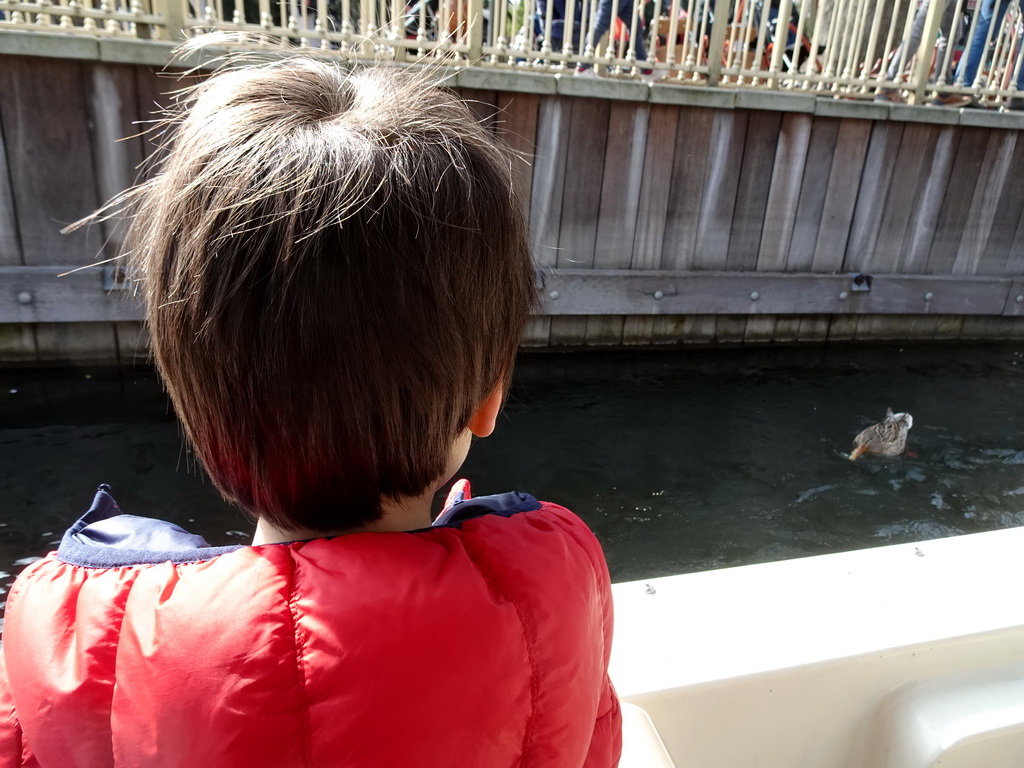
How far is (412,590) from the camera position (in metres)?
0.58

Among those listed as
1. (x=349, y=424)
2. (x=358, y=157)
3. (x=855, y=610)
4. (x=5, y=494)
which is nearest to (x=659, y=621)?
(x=855, y=610)

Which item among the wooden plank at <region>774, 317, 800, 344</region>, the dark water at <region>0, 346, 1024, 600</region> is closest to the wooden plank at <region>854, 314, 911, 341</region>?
the wooden plank at <region>774, 317, 800, 344</region>

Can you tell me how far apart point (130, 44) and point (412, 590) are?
13.8ft

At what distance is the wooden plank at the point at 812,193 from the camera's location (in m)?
5.22

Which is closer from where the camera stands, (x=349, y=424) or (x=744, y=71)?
(x=349, y=424)

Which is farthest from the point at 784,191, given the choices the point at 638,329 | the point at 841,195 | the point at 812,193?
the point at 638,329

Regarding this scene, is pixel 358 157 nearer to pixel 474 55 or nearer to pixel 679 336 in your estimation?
pixel 474 55

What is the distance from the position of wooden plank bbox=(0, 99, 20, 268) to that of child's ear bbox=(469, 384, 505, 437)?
4168 mm

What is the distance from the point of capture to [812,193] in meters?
5.35

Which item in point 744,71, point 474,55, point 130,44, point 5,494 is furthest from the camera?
point 744,71

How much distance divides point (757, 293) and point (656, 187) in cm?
106

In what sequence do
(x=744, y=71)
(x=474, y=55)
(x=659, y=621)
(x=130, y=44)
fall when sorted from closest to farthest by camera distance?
(x=659, y=621), (x=130, y=44), (x=474, y=55), (x=744, y=71)

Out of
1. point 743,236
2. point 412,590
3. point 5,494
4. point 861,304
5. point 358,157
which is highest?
point 358,157

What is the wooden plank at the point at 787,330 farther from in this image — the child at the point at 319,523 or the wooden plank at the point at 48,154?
the child at the point at 319,523
